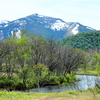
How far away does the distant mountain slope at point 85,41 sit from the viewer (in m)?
172

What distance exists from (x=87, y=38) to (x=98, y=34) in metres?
13.7

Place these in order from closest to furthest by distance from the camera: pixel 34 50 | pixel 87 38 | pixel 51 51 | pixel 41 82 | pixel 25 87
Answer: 1. pixel 25 87
2. pixel 41 82
3. pixel 34 50
4. pixel 51 51
5. pixel 87 38

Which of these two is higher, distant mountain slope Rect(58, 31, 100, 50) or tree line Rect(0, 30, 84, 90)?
distant mountain slope Rect(58, 31, 100, 50)

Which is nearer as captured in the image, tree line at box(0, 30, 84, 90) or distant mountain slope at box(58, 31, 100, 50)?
tree line at box(0, 30, 84, 90)

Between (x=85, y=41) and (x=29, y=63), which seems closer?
(x=29, y=63)

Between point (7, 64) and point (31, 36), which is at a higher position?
point (31, 36)

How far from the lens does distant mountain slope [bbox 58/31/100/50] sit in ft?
563

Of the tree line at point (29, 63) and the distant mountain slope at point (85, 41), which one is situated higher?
the distant mountain slope at point (85, 41)

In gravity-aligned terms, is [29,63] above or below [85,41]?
below

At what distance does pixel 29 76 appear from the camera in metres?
48.6

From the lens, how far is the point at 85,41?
180250 millimetres

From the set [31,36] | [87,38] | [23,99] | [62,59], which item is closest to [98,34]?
[87,38]

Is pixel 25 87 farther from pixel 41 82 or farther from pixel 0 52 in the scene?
pixel 0 52

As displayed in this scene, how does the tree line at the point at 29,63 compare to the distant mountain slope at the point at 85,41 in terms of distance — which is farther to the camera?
the distant mountain slope at the point at 85,41
